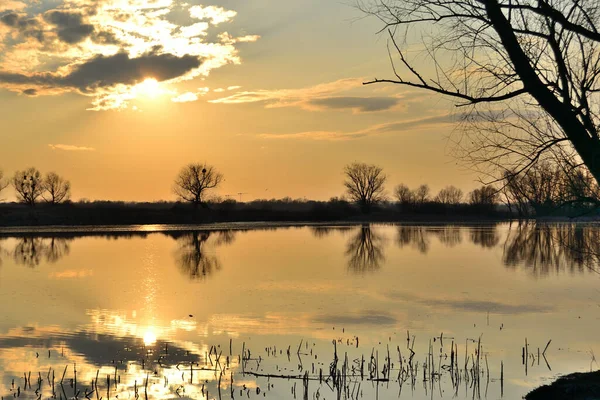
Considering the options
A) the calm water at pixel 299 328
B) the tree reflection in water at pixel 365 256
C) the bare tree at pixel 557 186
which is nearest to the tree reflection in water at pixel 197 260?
→ the calm water at pixel 299 328

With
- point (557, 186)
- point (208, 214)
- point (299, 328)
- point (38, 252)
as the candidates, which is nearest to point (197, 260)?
point (38, 252)

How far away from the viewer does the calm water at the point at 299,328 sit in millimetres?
10742

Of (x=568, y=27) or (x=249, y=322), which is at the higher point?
(x=568, y=27)

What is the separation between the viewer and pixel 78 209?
98.4 m

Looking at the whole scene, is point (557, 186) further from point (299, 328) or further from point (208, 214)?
point (208, 214)

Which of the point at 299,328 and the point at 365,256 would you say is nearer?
the point at 299,328

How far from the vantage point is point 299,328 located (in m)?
15.3

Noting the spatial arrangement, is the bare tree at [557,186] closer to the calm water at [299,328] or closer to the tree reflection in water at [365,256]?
the calm water at [299,328]

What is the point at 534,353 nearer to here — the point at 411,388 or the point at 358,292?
the point at 411,388

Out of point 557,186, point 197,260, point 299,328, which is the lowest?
point 299,328

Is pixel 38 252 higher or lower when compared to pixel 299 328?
higher

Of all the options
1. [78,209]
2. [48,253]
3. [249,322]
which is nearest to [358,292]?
[249,322]

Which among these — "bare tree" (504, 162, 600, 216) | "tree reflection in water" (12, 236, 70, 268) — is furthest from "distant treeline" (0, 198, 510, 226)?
"bare tree" (504, 162, 600, 216)

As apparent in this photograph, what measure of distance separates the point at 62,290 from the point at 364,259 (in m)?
16.7
